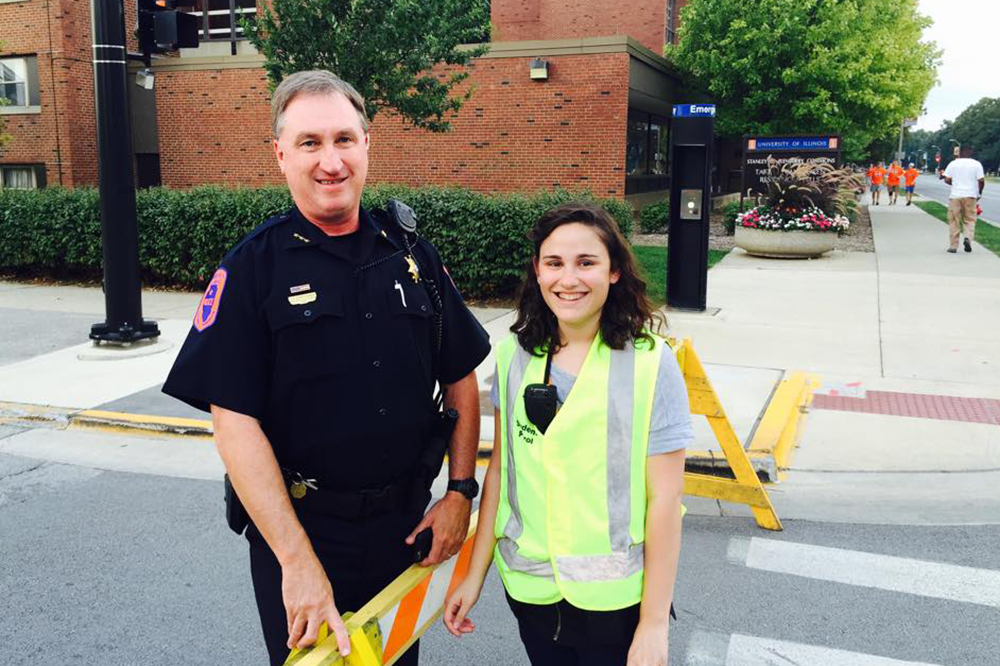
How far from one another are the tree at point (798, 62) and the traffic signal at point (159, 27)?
18.9 metres

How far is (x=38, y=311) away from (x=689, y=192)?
8.18m

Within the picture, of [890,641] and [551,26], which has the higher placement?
[551,26]

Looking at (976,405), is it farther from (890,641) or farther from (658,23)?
(658,23)

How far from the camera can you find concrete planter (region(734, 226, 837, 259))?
15945 millimetres

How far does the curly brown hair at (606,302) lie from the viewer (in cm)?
215

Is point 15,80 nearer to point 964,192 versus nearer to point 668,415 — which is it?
point 964,192

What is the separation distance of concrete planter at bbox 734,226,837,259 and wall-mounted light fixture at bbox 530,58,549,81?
6.60m

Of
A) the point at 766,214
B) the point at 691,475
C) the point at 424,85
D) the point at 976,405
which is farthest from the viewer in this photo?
the point at 766,214

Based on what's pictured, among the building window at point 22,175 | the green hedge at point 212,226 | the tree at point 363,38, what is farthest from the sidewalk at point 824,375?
the building window at point 22,175

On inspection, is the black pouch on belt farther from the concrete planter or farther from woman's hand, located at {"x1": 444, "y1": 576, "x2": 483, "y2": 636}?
the concrete planter

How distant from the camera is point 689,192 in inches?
416

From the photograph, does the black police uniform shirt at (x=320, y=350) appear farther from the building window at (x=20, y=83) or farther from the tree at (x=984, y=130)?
the tree at (x=984, y=130)

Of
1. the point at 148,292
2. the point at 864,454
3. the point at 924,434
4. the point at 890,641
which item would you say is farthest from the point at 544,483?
the point at 148,292

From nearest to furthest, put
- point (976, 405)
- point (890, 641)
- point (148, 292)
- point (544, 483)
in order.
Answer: point (544, 483) < point (890, 641) < point (976, 405) < point (148, 292)
